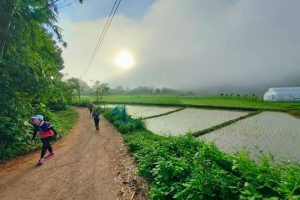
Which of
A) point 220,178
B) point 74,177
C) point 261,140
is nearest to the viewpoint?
point 220,178

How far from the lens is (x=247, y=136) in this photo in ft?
43.1

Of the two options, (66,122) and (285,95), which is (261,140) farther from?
(285,95)

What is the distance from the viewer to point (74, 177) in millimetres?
6875

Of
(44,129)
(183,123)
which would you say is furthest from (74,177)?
(183,123)

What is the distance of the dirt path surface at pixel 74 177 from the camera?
582 cm

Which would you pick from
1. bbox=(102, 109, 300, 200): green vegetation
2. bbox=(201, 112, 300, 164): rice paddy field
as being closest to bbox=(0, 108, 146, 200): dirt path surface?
bbox=(102, 109, 300, 200): green vegetation

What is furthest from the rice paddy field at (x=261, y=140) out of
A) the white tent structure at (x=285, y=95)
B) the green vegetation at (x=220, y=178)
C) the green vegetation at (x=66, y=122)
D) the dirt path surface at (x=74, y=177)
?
the white tent structure at (x=285, y=95)

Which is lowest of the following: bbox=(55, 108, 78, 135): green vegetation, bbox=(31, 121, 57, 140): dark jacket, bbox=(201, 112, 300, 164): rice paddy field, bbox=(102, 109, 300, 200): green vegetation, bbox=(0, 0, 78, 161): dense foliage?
bbox=(201, 112, 300, 164): rice paddy field

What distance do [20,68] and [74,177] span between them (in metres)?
6.36

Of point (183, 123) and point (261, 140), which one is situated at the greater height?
point (183, 123)

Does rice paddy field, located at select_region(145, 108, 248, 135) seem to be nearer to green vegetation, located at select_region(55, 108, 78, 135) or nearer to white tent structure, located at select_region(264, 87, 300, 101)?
green vegetation, located at select_region(55, 108, 78, 135)

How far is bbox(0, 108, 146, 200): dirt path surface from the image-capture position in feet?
19.1

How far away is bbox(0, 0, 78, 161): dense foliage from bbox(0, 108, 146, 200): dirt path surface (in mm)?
1281

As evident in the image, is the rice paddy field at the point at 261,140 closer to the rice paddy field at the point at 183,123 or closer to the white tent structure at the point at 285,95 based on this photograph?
the rice paddy field at the point at 183,123
